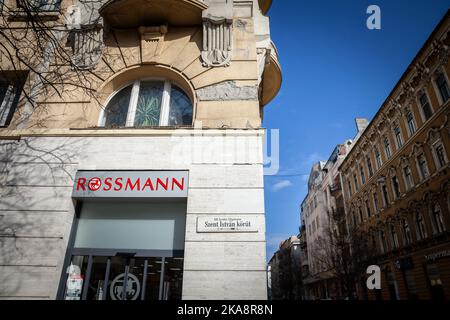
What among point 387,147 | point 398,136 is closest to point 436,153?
point 398,136

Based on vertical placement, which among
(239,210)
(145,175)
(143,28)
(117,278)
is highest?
(143,28)

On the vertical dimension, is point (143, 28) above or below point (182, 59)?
above

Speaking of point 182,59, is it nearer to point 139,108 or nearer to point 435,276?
point 139,108

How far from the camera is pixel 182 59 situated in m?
7.10

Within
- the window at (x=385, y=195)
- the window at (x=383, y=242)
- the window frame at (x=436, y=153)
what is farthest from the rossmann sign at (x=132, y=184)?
the window at (x=383, y=242)

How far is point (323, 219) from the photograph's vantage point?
Answer: 46.3m

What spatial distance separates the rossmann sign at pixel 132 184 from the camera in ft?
19.3

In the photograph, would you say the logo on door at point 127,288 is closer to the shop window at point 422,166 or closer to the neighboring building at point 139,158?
the neighboring building at point 139,158

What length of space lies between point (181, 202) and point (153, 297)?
6.42 ft

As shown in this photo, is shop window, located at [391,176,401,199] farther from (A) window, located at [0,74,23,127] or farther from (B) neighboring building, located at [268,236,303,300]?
(B) neighboring building, located at [268,236,303,300]

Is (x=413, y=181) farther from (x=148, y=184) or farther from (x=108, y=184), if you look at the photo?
(x=108, y=184)
